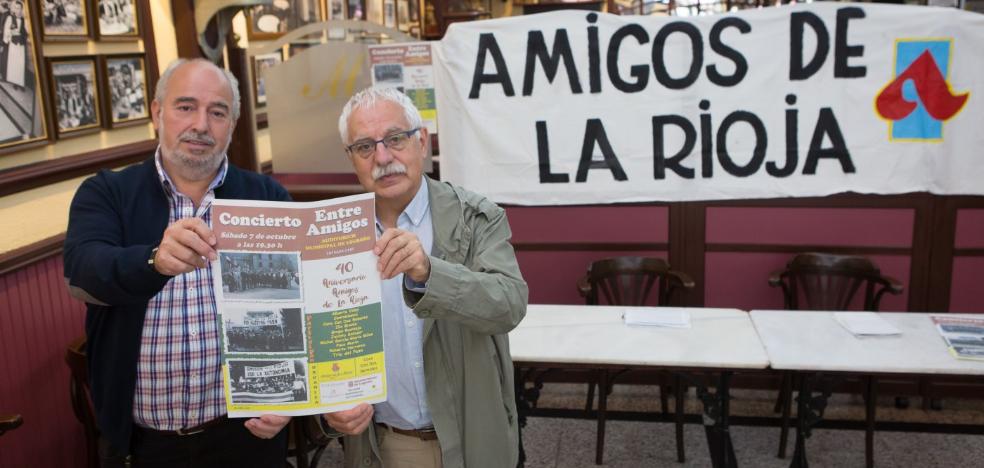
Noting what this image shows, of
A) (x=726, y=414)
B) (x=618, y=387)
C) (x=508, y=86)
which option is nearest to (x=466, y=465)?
(x=726, y=414)

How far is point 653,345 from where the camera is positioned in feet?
10.1

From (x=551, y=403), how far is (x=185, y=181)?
2949 mm

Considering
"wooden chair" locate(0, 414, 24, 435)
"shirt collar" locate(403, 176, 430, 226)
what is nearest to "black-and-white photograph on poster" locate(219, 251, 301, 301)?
"shirt collar" locate(403, 176, 430, 226)

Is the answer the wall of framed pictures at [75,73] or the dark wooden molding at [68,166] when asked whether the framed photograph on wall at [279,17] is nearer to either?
the wall of framed pictures at [75,73]

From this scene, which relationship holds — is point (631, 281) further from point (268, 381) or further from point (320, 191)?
point (268, 381)

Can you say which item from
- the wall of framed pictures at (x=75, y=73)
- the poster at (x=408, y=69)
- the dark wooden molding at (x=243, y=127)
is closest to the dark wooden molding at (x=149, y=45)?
the wall of framed pictures at (x=75, y=73)

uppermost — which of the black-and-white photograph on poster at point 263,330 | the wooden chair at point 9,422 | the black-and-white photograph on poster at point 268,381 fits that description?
the black-and-white photograph on poster at point 263,330

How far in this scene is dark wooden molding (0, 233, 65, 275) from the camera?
114 inches

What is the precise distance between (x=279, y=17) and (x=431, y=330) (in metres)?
4.47

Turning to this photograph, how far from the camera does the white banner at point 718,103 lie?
3.78 m

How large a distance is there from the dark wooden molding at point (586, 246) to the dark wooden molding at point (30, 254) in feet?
7.61

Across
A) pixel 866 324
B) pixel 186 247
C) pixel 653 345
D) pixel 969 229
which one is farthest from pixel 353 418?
pixel 969 229

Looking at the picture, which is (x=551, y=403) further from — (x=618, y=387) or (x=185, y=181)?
(x=185, y=181)

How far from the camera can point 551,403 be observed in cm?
443
